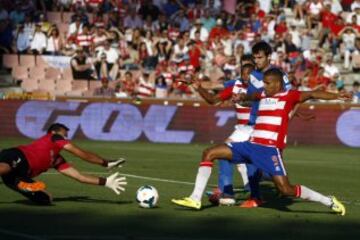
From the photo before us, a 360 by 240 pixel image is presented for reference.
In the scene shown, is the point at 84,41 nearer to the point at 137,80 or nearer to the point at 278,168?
the point at 137,80

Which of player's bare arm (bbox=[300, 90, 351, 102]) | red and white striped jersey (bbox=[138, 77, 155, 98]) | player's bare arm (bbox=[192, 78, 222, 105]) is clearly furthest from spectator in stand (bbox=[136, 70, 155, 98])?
player's bare arm (bbox=[300, 90, 351, 102])

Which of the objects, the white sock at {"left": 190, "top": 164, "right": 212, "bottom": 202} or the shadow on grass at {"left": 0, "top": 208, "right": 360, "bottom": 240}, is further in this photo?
the white sock at {"left": 190, "top": 164, "right": 212, "bottom": 202}

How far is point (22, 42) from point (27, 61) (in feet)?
2.33

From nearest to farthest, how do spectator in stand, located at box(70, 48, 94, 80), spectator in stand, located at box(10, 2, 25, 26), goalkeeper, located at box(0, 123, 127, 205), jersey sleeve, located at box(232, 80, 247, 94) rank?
goalkeeper, located at box(0, 123, 127, 205)
jersey sleeve, located at box(232, 80, 247, 94)
spectator in stand, located at box(70, 48, 94, 80)
spectator in stand, located at box(10, 2, 25, 26)

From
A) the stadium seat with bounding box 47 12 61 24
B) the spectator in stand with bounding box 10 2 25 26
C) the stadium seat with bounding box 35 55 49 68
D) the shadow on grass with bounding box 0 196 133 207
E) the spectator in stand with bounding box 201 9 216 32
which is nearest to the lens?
the shadow on grass with bounding box 0 196 133 207

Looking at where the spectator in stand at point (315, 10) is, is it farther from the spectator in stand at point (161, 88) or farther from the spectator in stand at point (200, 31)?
the spectator in stand at point (161, 88)

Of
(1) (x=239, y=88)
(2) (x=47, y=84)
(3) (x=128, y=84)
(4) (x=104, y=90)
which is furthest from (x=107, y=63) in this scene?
(1) (x=239, y=88)

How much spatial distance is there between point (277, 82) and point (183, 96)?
18.9 metres

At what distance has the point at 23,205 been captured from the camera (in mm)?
14266

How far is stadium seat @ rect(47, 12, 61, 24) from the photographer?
117 feet

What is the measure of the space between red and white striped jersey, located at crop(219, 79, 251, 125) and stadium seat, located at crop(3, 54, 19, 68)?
19102 mm

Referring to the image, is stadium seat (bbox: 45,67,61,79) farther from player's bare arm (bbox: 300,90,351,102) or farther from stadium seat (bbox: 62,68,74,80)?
player's bare arm (bbox: 300,90,351,102)

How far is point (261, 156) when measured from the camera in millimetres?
14109

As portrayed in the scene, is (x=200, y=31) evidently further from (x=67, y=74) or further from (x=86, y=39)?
(x=67, y=74)
